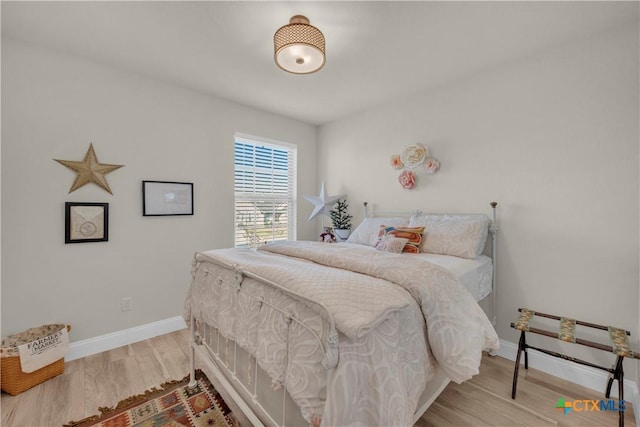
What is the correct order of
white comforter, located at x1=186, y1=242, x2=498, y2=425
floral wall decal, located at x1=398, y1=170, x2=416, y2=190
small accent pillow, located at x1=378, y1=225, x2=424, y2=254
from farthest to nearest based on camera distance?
floral wall decal, located at x1=398, y1=170, x2=416, y2=190, small accent pillow, located at x1=378, y1=225, x2=424, y2=254, white comforter, located at x1=186, y1=242, x2=498, y2=425

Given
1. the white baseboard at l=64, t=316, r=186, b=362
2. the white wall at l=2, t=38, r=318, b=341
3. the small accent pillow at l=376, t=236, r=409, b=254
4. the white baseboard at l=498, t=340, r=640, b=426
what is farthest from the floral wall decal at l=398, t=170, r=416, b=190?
A: the white baseboard at l=64, t=316, r=186, b=362

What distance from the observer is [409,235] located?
2.45m

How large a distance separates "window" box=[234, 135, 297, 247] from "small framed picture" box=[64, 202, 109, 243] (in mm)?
1306

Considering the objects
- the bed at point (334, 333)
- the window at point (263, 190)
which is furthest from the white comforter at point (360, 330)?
the window at point (263, 190)

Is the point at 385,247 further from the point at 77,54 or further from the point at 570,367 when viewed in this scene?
the point at 77,54

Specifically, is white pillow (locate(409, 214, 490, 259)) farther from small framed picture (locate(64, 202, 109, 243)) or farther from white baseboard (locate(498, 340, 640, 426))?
small framed picture (locate(64, 202, 109, 243))

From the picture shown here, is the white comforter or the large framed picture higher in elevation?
A: the large framed picture

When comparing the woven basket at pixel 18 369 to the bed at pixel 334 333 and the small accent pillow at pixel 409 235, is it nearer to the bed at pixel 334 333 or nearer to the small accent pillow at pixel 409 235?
the bed at pixel 334 333

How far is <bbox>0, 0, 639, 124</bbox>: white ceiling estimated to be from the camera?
1756mm

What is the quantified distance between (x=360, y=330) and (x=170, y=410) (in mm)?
1622

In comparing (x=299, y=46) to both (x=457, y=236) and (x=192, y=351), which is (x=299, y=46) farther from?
(x=192, y=351)

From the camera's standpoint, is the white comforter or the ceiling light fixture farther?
the ceiling light fixture

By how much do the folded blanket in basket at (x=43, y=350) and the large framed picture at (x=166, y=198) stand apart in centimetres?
114

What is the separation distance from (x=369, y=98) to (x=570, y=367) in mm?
2990
